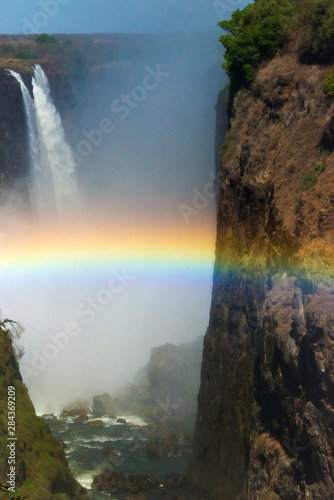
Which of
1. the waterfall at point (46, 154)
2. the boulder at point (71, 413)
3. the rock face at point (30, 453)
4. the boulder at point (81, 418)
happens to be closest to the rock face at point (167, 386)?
the boulder at point (71, 413)

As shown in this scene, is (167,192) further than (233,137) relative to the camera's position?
Yes

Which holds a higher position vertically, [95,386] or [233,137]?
[233,137]

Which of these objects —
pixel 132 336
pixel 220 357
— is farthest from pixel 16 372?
pixel 132 336

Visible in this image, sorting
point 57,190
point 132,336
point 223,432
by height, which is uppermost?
point 57,190

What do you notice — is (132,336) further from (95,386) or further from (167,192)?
(167,192)

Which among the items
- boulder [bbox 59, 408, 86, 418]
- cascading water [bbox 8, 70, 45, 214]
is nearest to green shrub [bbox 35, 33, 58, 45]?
cascading water [bbox 8, 70, 45, 214]

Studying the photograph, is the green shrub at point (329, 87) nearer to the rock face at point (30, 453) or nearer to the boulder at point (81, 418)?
the rock face at point (30, 453)

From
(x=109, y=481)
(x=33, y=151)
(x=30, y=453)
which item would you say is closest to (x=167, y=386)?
(x=109, y=481)

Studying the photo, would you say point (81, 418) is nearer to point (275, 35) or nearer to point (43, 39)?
point (275, 35)
